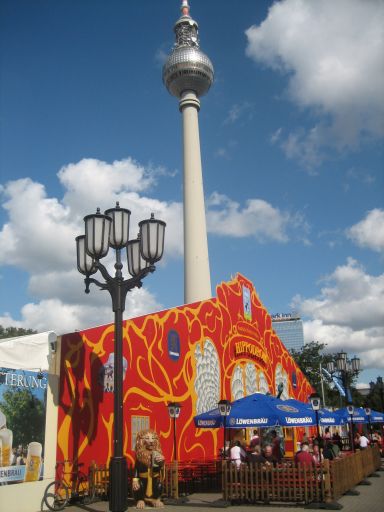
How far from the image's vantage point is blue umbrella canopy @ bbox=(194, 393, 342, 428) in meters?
13.8

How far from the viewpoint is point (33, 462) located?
12234 millimetres

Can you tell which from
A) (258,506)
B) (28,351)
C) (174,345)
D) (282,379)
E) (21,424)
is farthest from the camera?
(282,379)

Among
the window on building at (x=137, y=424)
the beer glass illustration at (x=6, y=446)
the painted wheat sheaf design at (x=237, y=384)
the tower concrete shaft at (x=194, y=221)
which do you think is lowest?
the beer glass illustration at (x=6, y=446)

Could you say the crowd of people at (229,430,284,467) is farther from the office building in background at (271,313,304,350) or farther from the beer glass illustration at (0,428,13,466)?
the office building in background at (271,313,304,350)

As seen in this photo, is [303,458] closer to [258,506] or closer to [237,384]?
[258,506]

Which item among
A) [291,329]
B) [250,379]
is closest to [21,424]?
[250,379]

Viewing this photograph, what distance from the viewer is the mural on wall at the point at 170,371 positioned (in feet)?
46.4

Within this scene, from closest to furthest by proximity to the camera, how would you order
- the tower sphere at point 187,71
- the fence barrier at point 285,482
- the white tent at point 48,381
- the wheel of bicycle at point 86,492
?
the white tent at point 48,381 < the fence barrier at point 285,482 < the wheel of bicycle at point 86,492 < the tower sphere at point 187,71

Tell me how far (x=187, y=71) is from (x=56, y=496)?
44.7m

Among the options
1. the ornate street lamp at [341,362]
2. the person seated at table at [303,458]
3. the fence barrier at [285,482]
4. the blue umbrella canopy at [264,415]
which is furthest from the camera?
the ornate street lamp at [341,362]

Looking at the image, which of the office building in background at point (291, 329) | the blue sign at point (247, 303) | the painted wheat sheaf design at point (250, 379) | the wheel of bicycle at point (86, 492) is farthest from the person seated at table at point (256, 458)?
the office building in background at point (291, 329)

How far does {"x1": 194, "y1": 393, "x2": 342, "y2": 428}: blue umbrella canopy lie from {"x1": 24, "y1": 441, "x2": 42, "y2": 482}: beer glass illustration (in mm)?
5037

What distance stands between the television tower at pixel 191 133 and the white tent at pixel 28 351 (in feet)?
90.5

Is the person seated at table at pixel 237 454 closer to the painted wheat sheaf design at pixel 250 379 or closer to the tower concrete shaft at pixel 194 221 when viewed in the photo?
the painted wheat sheaf design at pixel 250 379
